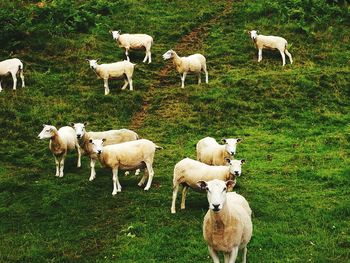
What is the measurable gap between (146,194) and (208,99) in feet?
30.6

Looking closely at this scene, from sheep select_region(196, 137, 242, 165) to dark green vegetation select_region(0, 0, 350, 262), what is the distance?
1.08 m

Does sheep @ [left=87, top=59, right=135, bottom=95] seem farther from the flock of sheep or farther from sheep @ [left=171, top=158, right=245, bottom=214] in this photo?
sheep @ [left=171, top=158, right=245, bottom=214]

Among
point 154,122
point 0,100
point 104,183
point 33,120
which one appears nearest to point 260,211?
point 104,183

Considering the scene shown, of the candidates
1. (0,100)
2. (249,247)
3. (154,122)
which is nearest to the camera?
(249,247)

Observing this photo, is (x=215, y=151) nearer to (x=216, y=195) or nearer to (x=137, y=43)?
(x=216, y=195)

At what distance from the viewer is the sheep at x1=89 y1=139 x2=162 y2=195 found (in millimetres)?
16078

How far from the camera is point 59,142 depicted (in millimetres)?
18125

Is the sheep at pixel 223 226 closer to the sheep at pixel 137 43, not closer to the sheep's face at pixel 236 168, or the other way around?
the sheep's face at pixel 236 168

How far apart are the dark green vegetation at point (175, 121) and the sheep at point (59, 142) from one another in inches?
16.6

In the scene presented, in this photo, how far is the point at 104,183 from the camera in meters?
16.9

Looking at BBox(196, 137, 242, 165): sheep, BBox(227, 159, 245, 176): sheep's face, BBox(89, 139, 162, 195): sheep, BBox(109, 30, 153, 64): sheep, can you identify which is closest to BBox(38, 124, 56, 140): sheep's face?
BBox(89, 139, 162, 195): sheep

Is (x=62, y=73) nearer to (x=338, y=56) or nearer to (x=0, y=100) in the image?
(x=0, y=100)

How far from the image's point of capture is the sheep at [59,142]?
704 inches

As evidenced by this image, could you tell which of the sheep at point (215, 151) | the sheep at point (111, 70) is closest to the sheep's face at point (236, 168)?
the sheep at point (215, 151)
